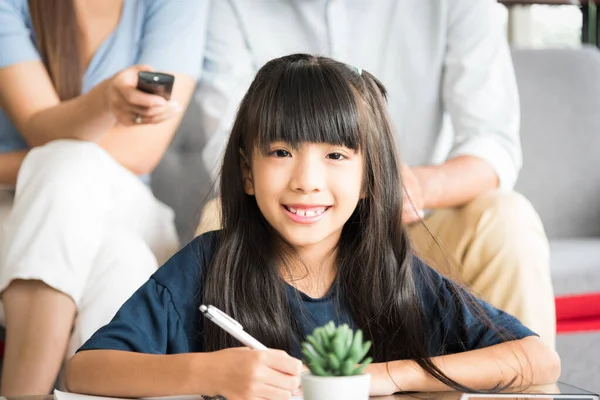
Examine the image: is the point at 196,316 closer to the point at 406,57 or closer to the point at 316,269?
the point at 316,269

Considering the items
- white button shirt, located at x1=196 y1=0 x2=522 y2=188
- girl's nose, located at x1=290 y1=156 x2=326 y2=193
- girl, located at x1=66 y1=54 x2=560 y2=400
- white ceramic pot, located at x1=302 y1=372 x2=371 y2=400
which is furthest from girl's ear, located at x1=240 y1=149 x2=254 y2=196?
white button shirt, located at x1=196 y1=0 x2=522 y2=188

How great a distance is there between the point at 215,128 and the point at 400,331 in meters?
0.80

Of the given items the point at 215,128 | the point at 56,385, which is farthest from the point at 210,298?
the point at 215,128

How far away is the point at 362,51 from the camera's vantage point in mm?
1829

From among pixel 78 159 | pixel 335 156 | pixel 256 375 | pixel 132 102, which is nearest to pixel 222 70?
pixel 132 102

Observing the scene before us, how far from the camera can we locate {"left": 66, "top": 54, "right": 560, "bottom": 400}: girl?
3.10 feet

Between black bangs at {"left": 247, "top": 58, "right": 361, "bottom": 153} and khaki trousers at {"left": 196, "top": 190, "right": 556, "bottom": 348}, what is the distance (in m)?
0.38

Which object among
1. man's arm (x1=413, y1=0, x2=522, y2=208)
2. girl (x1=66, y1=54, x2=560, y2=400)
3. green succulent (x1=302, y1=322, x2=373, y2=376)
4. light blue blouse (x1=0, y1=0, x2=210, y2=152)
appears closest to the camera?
green succulent (x1=302, y1=322, x2=373, y2=376)

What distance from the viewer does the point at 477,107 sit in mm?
1678

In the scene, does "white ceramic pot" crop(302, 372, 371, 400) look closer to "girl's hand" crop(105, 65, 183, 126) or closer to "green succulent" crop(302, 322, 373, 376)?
"green succulent" crop(302, 322, 373, 376)

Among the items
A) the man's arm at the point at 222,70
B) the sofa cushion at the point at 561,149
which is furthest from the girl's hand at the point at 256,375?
the sofa cushion at the point at 561,149

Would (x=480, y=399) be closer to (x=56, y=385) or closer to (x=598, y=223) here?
(x=56, y=385)

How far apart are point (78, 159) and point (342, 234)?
1.60 feet

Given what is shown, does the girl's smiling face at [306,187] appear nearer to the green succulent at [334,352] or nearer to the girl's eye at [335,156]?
the girl's eye at [335,156]
